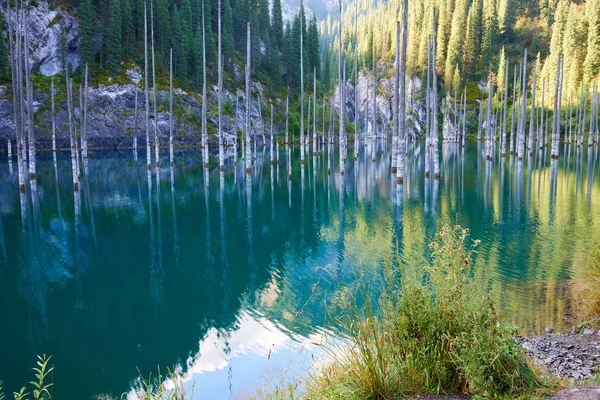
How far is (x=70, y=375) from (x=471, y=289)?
22.8ft

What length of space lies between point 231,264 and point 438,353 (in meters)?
10.5

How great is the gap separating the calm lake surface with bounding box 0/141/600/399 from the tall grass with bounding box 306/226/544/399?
2.02 feet

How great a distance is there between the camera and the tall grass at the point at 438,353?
4.56 metres

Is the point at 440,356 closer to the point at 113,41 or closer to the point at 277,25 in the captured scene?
the point at 113,41

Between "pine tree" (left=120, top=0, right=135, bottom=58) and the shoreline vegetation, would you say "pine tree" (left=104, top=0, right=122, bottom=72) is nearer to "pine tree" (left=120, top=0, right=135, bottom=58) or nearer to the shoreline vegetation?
"pine tree" (left=120, top=0, right=135, bottom=58)

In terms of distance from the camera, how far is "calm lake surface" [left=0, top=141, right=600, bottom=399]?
8.48 m

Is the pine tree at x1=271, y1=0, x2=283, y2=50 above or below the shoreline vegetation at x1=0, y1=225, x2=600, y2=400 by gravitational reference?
above

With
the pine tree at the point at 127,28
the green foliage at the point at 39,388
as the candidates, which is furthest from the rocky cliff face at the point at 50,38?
the green foliage at the point at 39,388

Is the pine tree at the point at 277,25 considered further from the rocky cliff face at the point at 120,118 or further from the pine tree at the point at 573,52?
the pine tree at the point at 573,52

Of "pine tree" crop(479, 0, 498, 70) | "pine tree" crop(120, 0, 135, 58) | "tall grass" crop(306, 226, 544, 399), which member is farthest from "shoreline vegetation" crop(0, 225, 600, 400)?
"pine tree" crop(479, 0, 498, 70)

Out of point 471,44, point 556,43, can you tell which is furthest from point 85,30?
point 556,43

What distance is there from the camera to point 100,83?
6341 cm

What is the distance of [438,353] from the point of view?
4949 mm

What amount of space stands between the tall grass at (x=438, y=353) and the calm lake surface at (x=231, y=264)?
0.61 meters
